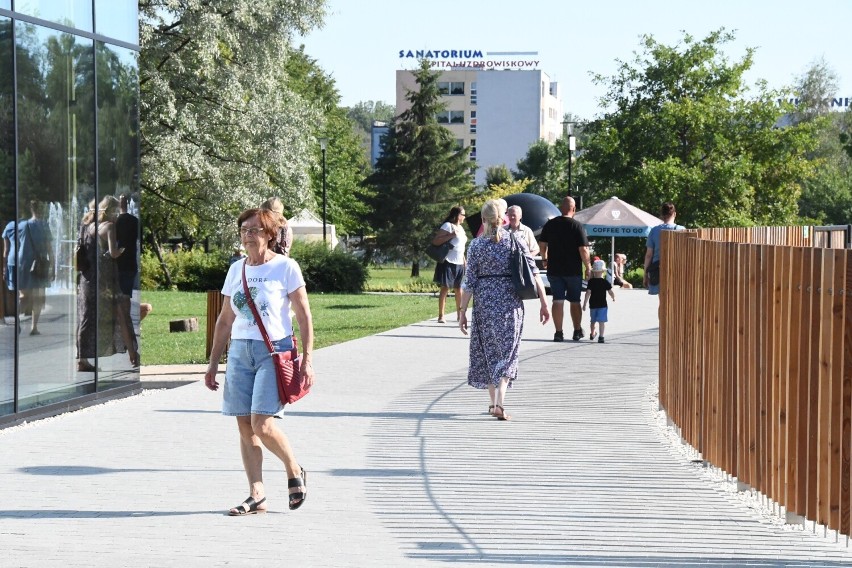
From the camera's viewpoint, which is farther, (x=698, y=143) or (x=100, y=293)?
(x=698, y=143)

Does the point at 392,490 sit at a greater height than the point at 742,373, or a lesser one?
lesser

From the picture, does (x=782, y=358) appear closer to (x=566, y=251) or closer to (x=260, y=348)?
(x=260, y=348)

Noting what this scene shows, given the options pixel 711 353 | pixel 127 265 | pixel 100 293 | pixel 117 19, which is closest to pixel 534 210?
pixel 127 265

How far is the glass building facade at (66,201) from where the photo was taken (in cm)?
1072

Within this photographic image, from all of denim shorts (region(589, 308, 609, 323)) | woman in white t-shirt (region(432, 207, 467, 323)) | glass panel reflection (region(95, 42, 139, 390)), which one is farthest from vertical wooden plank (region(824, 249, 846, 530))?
woman in white t-shirt (region(432, 207, 467, 323))

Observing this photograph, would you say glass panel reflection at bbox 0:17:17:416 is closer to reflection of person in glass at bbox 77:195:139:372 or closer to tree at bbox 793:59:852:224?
reflection of person in glass at bbox 77:195:139:372

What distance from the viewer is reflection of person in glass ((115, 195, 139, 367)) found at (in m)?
12.6

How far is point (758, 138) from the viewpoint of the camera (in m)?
58.6

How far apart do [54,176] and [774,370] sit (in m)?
7.02

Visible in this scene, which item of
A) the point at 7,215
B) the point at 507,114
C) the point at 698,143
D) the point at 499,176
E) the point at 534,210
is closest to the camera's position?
the point at 7,215

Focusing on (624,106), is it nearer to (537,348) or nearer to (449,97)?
(537,348)

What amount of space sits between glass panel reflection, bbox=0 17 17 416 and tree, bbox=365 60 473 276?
187 ft

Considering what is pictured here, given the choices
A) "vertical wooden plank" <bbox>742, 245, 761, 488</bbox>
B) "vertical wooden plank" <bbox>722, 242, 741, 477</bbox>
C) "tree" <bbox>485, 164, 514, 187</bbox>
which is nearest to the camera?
"vertical wooden plank" <bbox>742, 245, 761, 488</bbox>

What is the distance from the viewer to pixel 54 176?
1148cm
